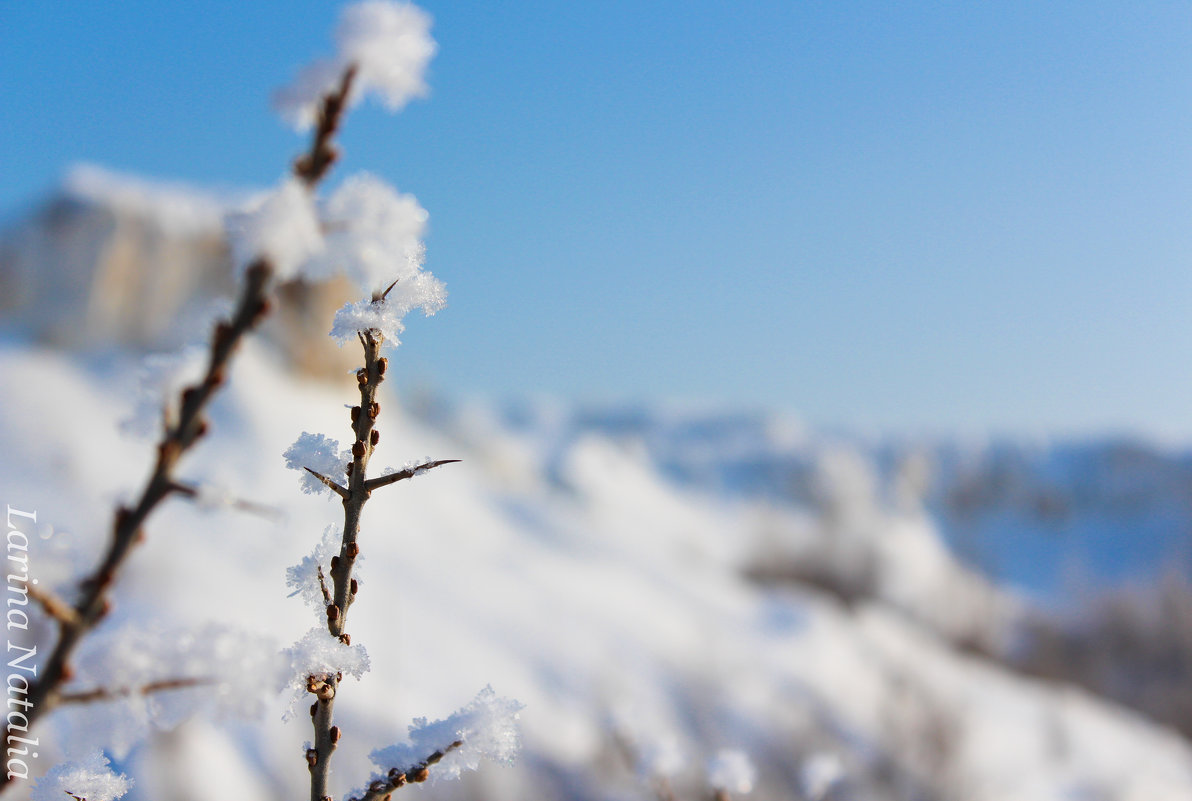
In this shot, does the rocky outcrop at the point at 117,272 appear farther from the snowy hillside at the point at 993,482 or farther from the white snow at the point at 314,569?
the snowy hillside at the point at 993,482

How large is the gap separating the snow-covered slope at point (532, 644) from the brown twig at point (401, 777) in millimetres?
879

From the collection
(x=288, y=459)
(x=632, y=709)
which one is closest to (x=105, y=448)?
(x=632, y=709)

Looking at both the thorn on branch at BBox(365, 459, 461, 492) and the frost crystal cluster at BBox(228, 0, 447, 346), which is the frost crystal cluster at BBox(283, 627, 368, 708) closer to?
the thorn on branch at BBox(365, 459, 461, 492)

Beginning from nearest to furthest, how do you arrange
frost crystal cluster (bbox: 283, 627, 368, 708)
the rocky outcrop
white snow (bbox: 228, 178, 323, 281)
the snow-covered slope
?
white snow (bbox: 228, 178, 323, 281), frost crystal cluster (bbox: 283, 627, 368, 708), the snow-covered slope, the rocky outcrop

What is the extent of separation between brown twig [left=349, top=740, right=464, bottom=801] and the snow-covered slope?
879 mm

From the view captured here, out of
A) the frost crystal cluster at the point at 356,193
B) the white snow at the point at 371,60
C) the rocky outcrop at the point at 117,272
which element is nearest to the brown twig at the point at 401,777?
the frost crystal cluster at the point at 356,193

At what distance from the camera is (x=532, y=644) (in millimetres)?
9273

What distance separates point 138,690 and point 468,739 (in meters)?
0.33

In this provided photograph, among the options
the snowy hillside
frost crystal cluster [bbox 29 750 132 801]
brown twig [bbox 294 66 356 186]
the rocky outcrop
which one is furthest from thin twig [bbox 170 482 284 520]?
the snowy hillside

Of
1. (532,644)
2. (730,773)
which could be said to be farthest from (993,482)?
(730,773)

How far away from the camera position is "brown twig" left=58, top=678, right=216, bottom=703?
1.74ft

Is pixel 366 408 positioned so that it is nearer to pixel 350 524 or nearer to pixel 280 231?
pixel 350 524

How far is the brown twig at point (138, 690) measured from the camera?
1.74ft

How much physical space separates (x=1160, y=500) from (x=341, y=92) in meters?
65.0
